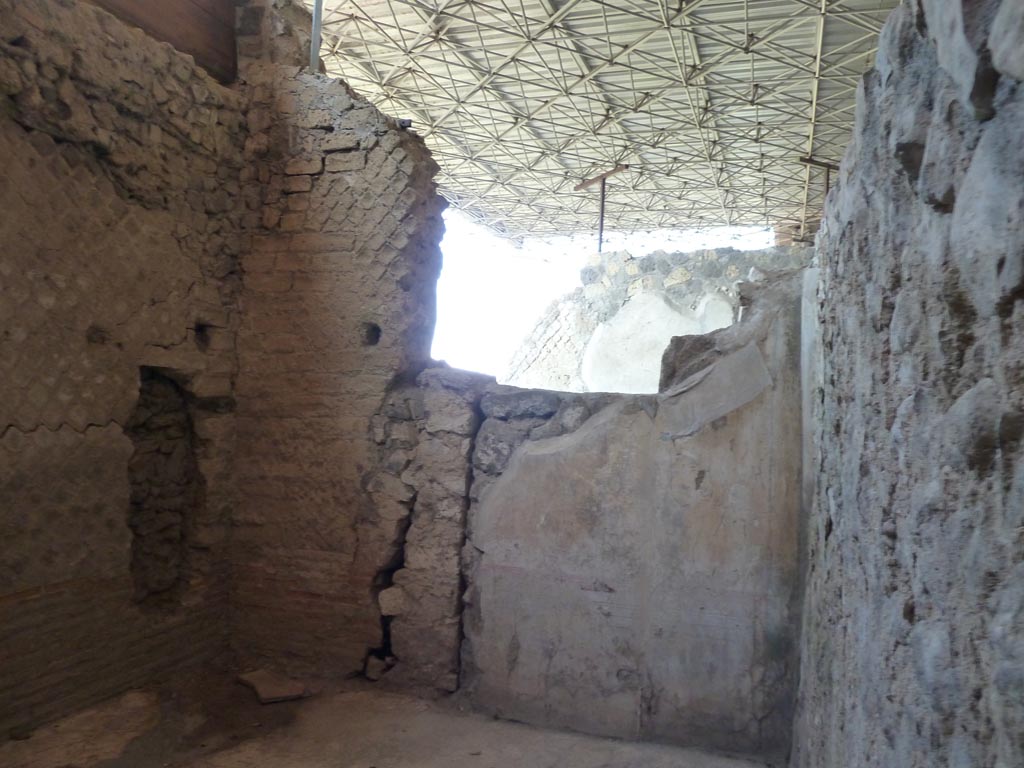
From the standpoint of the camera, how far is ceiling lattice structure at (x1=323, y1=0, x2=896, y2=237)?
9094 mm

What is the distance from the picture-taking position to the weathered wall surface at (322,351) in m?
3.89

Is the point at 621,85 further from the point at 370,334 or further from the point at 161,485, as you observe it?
the point at 161,485

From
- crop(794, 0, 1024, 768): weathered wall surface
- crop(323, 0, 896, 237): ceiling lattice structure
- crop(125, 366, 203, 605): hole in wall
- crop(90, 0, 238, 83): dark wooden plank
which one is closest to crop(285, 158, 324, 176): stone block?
crop(90, 0, 238, 83): dark wooden plank

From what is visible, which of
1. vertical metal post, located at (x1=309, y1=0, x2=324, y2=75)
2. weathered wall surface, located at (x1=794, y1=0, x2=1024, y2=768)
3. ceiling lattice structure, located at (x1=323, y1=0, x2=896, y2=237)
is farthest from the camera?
ceiling lattice structure, located at (x1=323, y1=0, x2=896, y2=237)

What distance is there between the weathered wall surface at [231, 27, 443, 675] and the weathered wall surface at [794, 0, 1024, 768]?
90.3 inches

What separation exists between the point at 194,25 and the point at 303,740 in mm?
3524

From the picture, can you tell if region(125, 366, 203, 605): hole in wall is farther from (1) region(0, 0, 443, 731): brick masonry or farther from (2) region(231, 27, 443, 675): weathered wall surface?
(2) region(231, 27, 443, 675): weathered wall surface

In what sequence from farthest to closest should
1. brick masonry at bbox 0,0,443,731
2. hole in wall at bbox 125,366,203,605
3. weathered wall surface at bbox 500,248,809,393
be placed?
weathered wall surface at bbox 500,248,809,393 < hole in wall at bbox 125,366,203,605 < brick masonry at bbox 0,0,443,731

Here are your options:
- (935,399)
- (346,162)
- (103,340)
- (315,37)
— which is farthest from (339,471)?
(935,399)

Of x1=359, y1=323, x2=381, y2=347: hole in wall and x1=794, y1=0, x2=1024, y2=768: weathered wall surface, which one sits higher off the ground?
x1=359, y1=323, x2=381, y2=347: hole in wall

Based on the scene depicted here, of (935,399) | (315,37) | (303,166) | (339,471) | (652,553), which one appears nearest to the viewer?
(935,399)

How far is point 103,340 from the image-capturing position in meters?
3.36

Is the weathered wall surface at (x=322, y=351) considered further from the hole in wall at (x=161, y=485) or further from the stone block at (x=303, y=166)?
the hole in wall at (x=161, y=485)

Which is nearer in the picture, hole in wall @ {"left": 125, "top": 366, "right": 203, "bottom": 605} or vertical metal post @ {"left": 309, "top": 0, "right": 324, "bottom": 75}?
hole in wall @ {"left": 125, "top": 366, "right": 203, "bottom": 605}
